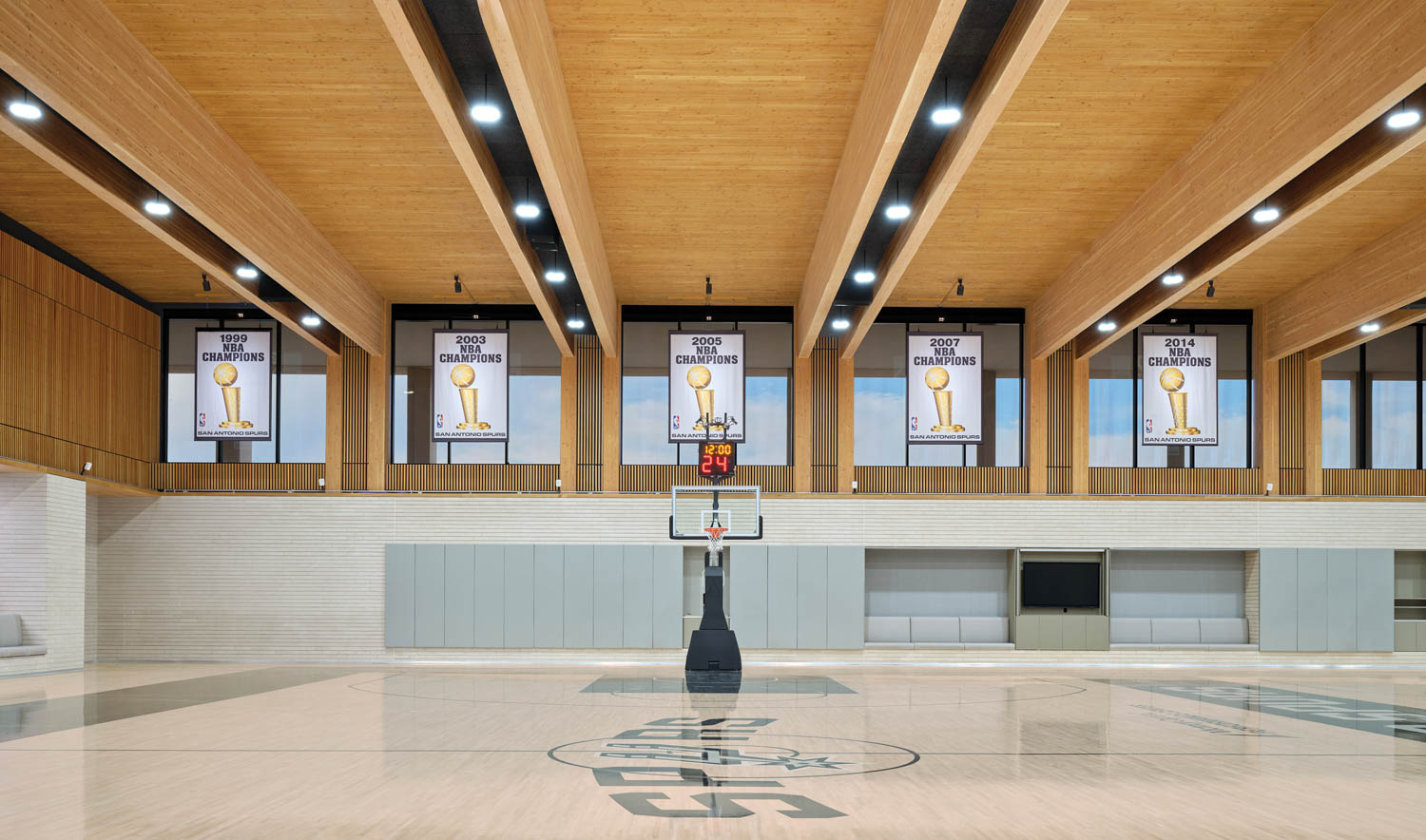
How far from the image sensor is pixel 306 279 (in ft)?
68.0

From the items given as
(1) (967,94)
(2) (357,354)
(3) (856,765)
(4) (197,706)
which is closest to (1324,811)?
(3) (856,765)

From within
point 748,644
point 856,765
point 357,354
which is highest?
point 357,354

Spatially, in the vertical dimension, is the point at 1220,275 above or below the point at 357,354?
above

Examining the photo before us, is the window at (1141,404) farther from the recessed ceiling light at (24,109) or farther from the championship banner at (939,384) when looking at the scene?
the recessed ceiling light at (24,109)

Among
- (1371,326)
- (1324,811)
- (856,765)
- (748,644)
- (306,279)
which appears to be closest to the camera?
(1324,811)

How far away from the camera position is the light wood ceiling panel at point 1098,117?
1345 centimetres

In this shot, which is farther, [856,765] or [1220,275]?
[1220,275]

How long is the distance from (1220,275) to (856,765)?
737 inches

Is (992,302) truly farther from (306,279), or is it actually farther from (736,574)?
(306,279)

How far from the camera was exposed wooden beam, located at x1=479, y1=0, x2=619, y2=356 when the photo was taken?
37.7ft

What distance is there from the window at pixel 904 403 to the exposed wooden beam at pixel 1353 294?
562 cm

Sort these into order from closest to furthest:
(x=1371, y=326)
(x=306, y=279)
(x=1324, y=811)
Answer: (x=1324, y=811)
(x=306, y=279)
(x=1371, y=326)

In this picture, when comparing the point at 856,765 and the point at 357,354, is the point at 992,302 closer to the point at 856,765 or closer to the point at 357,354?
the point at 357,354

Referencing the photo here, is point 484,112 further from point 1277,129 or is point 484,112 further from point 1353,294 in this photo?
point 1353,294
